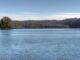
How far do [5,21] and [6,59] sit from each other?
12625 cm

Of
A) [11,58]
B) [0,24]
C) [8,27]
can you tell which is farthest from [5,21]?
[11,58]

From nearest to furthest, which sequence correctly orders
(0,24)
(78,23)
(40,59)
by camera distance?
(40,59)
(0,24)
(78,23)

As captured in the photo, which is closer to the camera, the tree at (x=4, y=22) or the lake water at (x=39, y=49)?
the lake water at (x=39, y=49)

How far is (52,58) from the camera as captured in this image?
1991 cm

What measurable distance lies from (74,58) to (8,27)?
140 metres

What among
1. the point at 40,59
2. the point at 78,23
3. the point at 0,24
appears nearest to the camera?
the point at 40,59

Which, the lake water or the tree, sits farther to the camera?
the tree

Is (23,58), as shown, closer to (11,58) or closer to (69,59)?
(11,58)

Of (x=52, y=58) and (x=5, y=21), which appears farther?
(x=5, y=21)

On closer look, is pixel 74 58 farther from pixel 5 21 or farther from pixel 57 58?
pixel 5 21

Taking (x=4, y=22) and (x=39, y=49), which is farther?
(x=4, y=22)

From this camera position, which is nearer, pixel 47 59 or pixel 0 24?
pixel 47 59

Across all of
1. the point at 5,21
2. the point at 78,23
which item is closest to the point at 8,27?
the point at 5,21

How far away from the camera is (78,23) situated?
15625 cm
